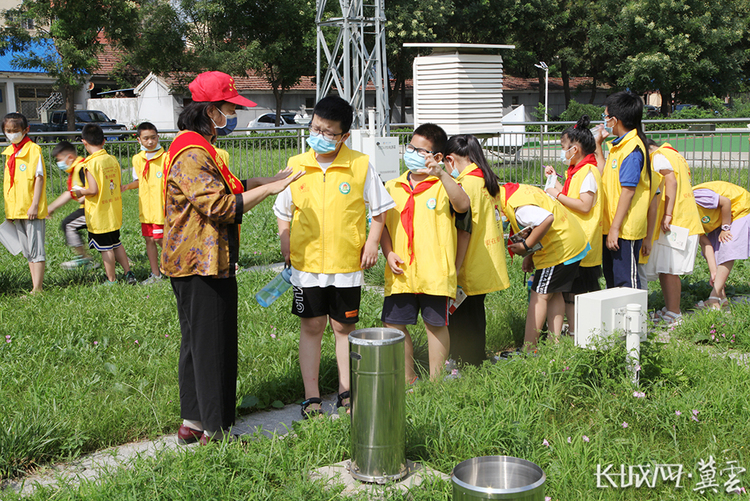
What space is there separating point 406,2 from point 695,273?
34.8 m

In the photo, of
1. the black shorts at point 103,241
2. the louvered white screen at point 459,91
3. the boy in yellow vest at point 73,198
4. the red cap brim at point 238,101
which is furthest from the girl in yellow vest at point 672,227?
the louvered white screen at point 459,91

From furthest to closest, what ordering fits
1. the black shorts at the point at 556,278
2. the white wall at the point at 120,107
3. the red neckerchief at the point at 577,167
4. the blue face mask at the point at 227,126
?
the white wall at the point at 120,107 → the red neckerchief at the point at 577,167 → the black shorts at the point at 556,278 → the blue face mask at the point at 227,126

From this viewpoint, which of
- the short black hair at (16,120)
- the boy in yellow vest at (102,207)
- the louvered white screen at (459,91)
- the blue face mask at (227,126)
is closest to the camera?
the blue face mask at (227,126)

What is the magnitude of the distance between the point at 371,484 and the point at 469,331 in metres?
1.90

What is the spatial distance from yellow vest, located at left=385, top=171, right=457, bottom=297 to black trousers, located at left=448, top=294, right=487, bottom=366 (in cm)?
Result: 64

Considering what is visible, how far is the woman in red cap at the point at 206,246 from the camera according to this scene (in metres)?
3.54

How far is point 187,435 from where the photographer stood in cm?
388

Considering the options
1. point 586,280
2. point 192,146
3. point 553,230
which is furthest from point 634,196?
point 192,146

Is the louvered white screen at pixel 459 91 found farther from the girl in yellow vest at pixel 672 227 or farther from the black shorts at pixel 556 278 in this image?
the black shorts at pixel 556 278

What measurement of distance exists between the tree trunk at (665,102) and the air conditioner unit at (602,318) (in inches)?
1738

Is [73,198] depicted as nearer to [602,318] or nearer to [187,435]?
[187,435]

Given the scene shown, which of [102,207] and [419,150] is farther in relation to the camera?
[102,207]

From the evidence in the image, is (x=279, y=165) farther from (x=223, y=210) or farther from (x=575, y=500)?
(x=575, y=500)

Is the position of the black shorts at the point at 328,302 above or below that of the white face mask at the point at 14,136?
below
